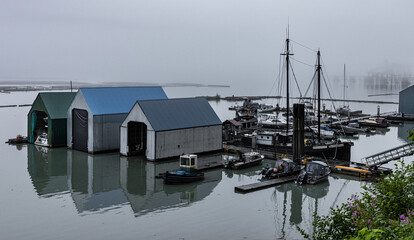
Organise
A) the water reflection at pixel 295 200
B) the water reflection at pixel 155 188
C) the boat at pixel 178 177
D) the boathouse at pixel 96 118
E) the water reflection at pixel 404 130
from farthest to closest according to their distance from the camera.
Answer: the water reflection at pixel 404 130, the boathouse at pixel 96 118, the boat at pixel 178 177, the water reflection at pixel 155 188, the water reflection at pixel 295 200

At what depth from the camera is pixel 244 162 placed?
1192 inches

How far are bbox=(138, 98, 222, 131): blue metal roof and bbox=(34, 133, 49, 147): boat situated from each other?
11718 mm

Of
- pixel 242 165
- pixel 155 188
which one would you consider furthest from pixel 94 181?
pixel 242 165

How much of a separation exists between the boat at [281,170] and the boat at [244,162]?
2459 millimetres

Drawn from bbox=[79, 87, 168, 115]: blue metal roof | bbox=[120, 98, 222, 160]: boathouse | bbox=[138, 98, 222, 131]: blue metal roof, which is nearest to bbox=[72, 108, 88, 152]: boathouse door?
bbox=[79, 87, 168, 115]: blue metal roof

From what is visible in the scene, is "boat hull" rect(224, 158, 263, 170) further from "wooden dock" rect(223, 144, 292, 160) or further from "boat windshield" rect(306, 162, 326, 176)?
"boat windshield" rect(306, 162, 326, 176)

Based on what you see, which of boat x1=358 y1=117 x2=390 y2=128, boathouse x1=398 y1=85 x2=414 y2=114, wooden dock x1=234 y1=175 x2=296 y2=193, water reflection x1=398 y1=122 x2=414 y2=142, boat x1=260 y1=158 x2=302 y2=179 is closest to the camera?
wooden dock x1=234 y1=175 x2=296 y2=193

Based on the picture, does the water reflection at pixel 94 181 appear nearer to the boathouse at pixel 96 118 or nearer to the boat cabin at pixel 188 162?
the boathouse at pixel 96 118

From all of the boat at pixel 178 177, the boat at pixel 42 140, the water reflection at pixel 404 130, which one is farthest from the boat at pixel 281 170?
the water reflection at pixel 404 130

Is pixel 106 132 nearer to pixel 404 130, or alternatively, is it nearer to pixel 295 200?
pixel 295 200

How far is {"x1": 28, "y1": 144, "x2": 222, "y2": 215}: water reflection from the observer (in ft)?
72.5

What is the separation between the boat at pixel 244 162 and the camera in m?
29.7

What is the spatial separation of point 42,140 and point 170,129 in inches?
545

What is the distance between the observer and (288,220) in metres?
19.9
